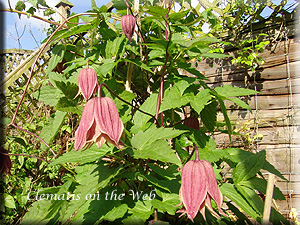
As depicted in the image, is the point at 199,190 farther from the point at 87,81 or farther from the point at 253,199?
the point at 87,81

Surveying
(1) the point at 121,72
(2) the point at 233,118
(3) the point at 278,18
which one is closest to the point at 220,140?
(2) the point at 233,118

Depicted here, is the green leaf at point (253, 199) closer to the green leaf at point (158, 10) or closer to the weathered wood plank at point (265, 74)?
the green leaf at point (158, 10)

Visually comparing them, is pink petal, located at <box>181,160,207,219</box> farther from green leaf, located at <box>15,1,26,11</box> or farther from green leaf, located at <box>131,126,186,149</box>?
green leaf, located at <box>15,1,26,11</box>

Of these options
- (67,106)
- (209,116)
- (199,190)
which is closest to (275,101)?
(209,116)

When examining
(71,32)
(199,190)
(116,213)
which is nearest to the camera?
(199,190)

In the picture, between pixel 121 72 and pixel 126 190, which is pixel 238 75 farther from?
pixel 126 190

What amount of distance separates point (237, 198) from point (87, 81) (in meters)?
0.56

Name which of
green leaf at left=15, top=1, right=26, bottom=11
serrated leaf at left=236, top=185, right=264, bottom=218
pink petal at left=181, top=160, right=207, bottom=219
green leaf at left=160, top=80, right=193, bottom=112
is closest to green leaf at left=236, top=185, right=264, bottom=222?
serrated leaf at left=236, top=185, right=264, bottom=218

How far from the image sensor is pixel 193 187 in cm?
65

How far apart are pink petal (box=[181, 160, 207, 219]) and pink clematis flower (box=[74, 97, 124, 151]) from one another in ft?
0.62

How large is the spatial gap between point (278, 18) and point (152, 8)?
7.44 feet

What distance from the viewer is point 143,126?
2.84ft

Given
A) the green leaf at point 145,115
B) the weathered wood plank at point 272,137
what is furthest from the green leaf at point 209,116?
the weathered wood plank at point 272,137

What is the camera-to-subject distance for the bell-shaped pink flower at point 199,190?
0.64 meters
